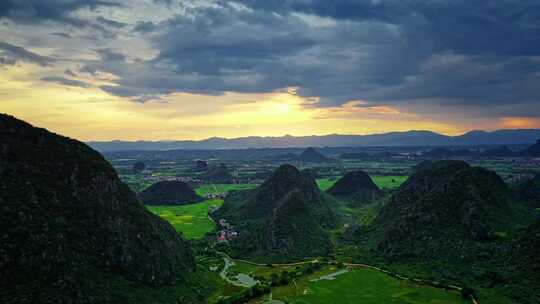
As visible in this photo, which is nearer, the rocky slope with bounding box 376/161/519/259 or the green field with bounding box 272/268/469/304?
the green field with bounding box 272/268/469/304

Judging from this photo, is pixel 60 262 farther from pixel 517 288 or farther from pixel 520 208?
pixel 520 208

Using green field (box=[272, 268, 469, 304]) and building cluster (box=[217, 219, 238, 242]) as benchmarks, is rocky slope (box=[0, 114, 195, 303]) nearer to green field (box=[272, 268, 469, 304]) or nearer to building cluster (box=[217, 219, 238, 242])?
green field (box=[272, 268, 469, 304])

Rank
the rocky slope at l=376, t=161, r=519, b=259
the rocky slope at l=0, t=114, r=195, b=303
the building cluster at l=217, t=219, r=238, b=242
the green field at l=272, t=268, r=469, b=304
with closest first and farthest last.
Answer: the rocky slope at l=0, t=114, r=195, b=303, the green field at l=272, t=268, r=469, b=304, the rocky slope at l=376, t=161, r=519, b=259, the building cluster at l=217, t=219, r=238, b=242

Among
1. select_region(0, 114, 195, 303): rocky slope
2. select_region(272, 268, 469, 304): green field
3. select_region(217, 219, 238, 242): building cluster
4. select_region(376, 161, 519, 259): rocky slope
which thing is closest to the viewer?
select_region(0, 114, 195, 303): rocky slope

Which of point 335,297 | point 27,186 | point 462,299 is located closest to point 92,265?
point 27,186

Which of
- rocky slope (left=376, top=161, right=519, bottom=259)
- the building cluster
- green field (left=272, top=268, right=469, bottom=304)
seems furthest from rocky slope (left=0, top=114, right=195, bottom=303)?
rocky slope (left=376, top=161, right=519, bottom=259)

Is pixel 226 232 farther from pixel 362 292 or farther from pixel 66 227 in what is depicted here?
pixel 66 227

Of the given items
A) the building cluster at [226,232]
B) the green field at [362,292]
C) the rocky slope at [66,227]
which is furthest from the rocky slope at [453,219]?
the rocky slope at [66,227]
